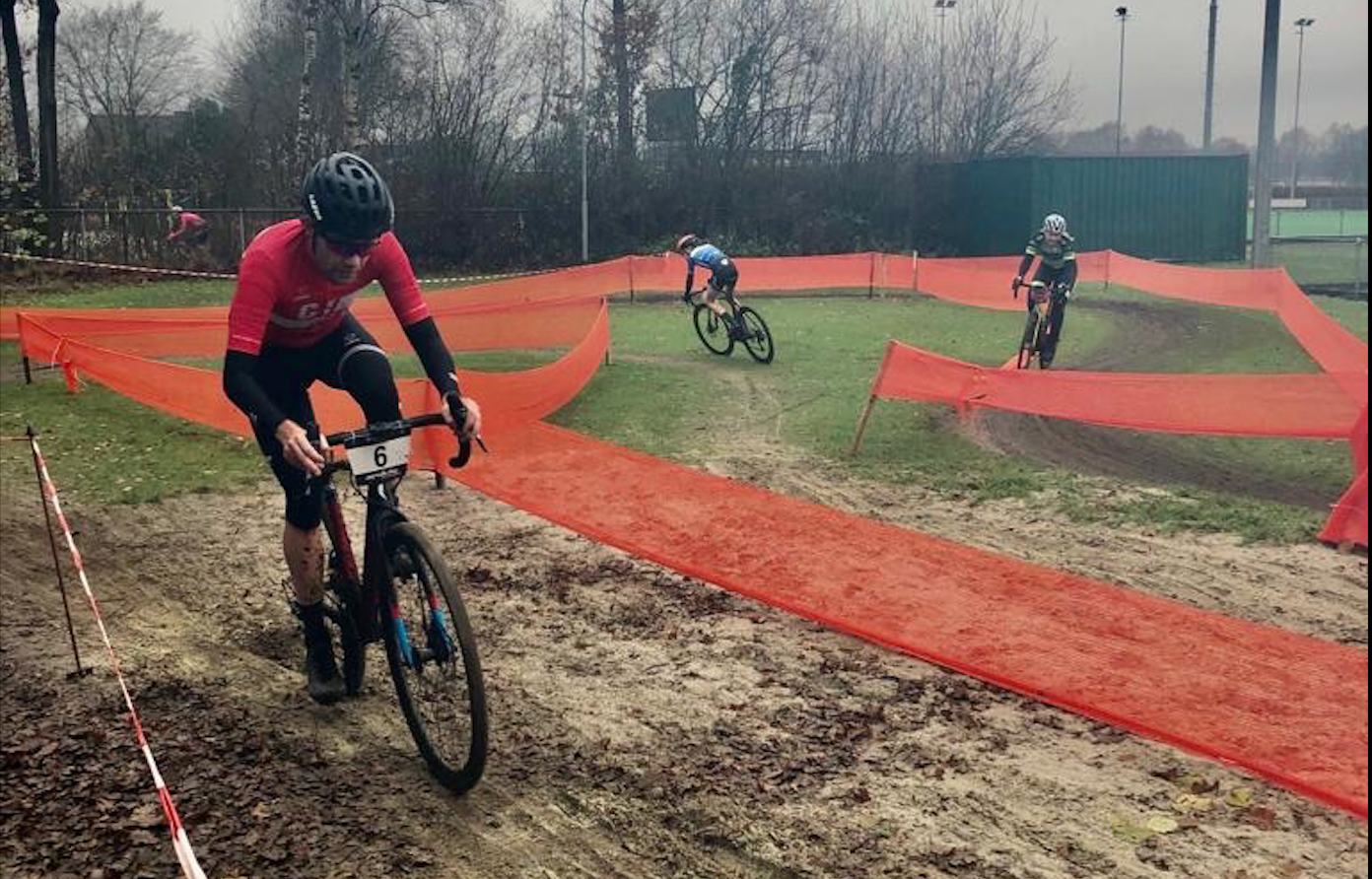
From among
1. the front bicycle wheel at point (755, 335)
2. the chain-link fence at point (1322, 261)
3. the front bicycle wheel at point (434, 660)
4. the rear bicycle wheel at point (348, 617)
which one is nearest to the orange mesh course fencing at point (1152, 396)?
the front bicycle wheel at point (434, 660)

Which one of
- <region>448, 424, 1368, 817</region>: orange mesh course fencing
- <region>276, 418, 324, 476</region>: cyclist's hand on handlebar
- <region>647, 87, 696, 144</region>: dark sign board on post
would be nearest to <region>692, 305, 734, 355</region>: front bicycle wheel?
<region>448, 424, 1368, 817</region>: orange mesh course fencing

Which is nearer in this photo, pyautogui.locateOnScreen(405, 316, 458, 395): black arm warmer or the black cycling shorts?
pyautogui.locateOnScreen(405, 316, 458, 395): black arm warmer

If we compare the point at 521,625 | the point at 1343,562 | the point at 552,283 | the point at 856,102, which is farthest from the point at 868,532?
the point at 856,102

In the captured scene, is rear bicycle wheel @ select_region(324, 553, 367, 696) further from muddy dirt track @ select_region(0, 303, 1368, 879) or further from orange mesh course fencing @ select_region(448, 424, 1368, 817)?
orange mesh course fencing @ select_region(448, 424, 1368, 817)

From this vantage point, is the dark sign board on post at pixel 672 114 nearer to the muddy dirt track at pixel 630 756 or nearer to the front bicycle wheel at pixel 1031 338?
the front bicycle wheel at pixel 1031 338

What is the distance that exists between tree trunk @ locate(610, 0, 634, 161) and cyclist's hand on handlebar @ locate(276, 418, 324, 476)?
28.7 m

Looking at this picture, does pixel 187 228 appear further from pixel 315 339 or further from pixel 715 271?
pixel 315 339

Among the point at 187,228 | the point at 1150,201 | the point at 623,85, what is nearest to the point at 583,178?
the point at 623,85

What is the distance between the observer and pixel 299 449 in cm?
364

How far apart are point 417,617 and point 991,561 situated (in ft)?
10.5

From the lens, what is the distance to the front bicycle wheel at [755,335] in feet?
45.9

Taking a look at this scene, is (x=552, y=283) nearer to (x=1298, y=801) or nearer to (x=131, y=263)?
(x=131, y=263)

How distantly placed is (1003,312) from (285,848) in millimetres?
18888

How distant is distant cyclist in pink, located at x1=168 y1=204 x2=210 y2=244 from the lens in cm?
2436
